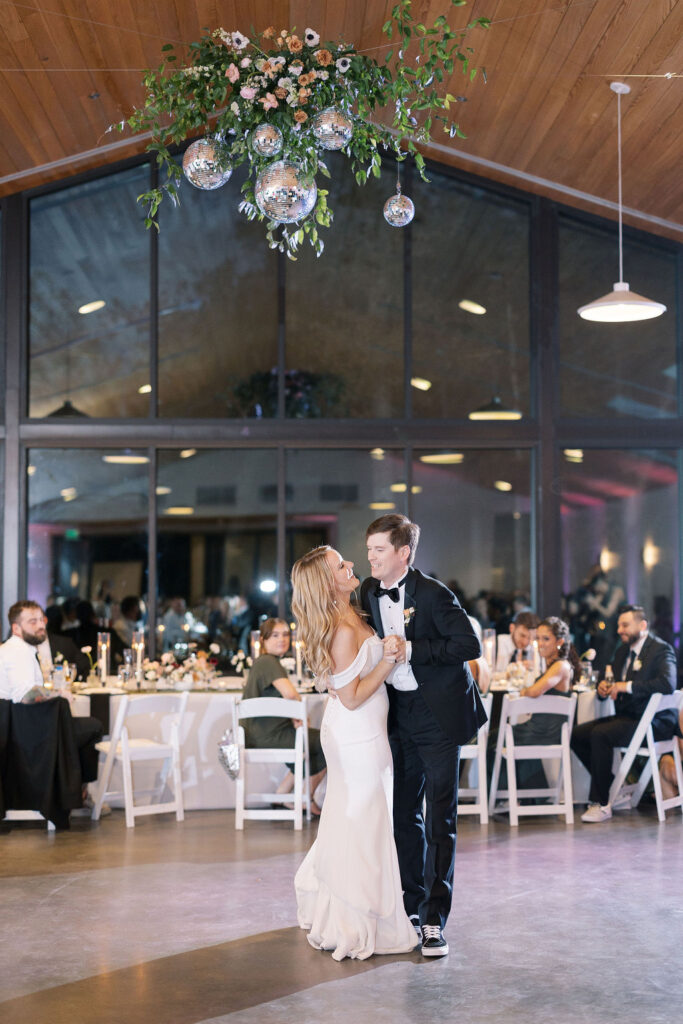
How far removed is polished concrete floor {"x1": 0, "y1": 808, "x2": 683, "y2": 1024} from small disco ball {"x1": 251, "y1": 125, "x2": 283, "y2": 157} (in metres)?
3.46

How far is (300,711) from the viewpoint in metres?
7.59

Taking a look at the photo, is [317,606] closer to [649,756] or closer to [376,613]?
[376,613]

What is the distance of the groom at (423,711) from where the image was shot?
489 cm

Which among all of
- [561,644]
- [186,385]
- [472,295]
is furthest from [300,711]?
[472,295]

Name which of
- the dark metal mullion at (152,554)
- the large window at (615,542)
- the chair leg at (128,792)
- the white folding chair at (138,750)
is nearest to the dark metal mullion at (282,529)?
the dark metal mullion at (152,554)

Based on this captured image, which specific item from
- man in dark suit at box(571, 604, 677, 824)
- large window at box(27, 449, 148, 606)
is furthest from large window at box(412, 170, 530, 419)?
man in dark suit at box(571, 604, 677, 824)

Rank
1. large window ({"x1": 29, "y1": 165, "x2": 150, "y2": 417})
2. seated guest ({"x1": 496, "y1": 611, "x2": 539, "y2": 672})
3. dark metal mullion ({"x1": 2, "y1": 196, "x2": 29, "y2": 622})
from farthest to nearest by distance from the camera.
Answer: large window ({"x1": 29, "y1": 165, "x2": 150, "y2": 417}) → dark metal mullion ({"x1": 2, "y1": 196, "x2": 29, "y2": 622}) → seated guest ({"x1": 496, "y1": 611, "x2": 539, "y2": 672})

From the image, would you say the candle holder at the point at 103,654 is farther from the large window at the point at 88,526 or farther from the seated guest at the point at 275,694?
the large window at the point at 88,526

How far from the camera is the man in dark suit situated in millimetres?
8008

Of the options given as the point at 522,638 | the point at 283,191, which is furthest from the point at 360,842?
the point at 522,638

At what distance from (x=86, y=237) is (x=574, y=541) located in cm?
522

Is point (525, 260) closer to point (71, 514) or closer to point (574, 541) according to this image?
point (574, 541)

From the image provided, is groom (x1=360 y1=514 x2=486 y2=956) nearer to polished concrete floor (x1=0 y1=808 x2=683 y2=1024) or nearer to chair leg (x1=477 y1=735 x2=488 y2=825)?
polished concrete floor (x1=0 y1=808 x2=683 y2=1024)

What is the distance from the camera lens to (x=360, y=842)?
4.80 meters
